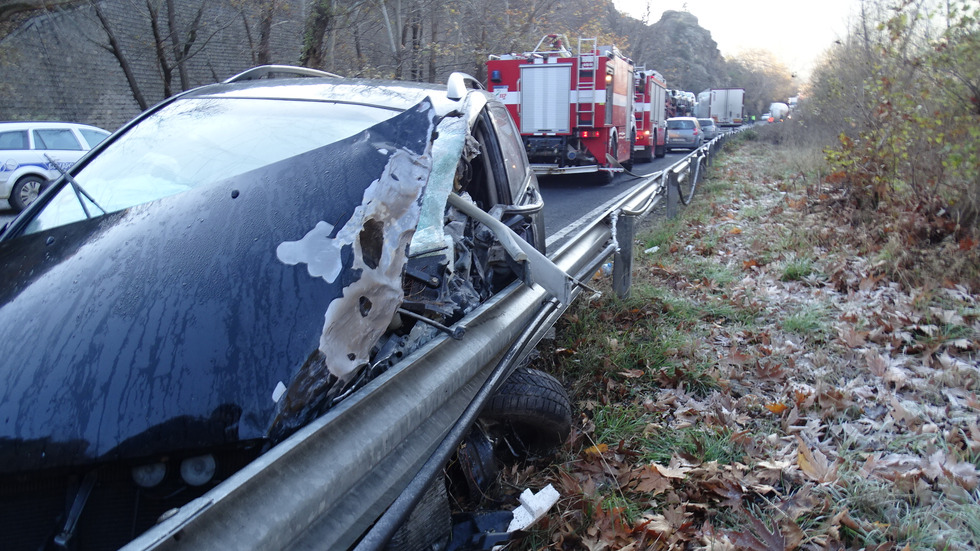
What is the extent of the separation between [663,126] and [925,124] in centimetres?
2248

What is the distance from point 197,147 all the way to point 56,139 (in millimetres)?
13084

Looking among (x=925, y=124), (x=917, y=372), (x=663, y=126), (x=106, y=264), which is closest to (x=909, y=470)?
(x=917, y=372)

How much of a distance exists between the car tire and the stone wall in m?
4.95

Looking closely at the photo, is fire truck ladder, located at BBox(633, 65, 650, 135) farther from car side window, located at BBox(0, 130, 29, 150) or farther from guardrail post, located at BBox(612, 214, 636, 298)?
guardrail post, located at BBox(612, 214, 636, 298)

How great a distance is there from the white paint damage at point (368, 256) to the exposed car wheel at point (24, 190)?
13.7m

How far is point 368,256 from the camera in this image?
6.82ft

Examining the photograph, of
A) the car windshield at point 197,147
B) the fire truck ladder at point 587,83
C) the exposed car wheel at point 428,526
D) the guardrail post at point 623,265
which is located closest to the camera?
the exposed car wheel at point 428,526

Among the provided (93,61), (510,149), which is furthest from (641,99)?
(510,149)

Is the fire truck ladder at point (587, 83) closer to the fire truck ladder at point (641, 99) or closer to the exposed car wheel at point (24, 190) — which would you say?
the fire truck ladder at point (641, 99)

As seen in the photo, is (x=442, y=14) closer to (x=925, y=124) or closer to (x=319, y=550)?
(x=925, y=124)

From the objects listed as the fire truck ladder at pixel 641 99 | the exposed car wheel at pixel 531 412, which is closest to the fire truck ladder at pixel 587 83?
the fire truck ladder at pixel 641 99

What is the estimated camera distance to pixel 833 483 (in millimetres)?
2752

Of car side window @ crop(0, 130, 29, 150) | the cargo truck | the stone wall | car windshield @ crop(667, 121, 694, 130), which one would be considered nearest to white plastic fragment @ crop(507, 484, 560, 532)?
car side window @ crop(0, 130, 29, 150)

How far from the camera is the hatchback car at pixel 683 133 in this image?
3247 centimetres
